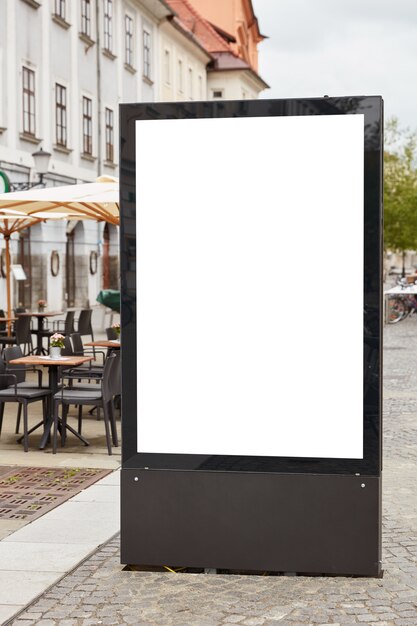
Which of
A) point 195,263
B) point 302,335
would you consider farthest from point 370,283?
point 195,263

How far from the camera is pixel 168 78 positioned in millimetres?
44875

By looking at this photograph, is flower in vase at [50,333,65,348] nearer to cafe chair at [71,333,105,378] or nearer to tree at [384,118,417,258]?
cafe chair at [71,333,105,378]

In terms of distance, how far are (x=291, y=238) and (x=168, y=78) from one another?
40.5 metres

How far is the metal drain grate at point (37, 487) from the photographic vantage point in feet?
24.1

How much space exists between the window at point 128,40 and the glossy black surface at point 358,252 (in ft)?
110

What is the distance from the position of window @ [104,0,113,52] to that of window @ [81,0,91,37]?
165 centimetres

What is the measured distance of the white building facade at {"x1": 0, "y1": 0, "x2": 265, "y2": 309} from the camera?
2753 cm

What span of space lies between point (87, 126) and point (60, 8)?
168 inches

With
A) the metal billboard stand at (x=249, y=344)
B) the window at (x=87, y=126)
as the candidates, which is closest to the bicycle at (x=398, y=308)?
the window at (x=87, y=126)

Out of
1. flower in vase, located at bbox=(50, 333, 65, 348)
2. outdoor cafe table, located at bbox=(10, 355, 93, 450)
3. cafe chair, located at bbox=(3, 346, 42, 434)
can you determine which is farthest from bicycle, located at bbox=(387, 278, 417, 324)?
outdoor cafe table, located at bbox=(10, 355, 93, 450)

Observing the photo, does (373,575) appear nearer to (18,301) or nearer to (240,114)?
(240,114)

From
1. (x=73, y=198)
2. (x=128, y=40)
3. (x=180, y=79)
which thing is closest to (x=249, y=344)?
(x=73, y=198)

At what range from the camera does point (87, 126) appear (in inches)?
1336

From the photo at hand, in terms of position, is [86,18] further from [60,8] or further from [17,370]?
[17,370]
